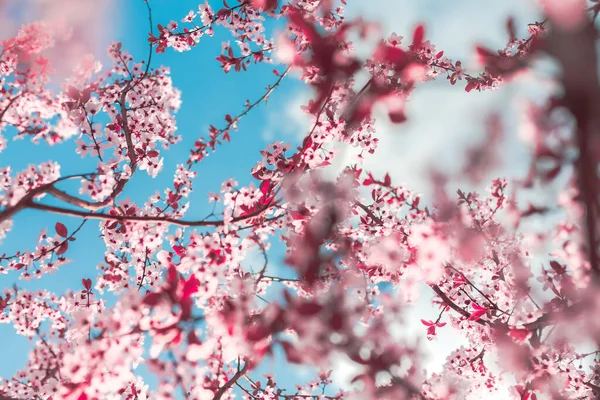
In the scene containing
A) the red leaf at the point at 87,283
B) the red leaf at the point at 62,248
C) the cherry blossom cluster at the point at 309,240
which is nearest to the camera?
the cherry blossom cluster at the point at 309,240

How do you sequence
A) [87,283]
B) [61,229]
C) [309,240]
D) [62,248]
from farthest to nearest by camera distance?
1. [87,283]
2. [62,248]
3. [61,229]
4. [309,240]

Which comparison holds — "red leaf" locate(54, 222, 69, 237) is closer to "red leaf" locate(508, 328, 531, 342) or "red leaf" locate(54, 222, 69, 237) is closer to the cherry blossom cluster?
the cherry blossom cluster

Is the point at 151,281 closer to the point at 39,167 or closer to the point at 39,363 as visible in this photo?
the point at 39,363

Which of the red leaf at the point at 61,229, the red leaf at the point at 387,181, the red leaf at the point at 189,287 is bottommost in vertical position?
the red leaf at the point at 189,287

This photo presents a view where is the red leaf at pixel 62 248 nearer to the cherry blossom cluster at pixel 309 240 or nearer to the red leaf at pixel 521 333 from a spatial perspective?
the cherry blossom cluster at pixel 309 240

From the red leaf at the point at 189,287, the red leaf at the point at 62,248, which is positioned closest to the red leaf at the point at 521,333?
the red leaf at the point at 189,287

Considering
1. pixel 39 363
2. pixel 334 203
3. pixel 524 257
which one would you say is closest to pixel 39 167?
pixel 39 363

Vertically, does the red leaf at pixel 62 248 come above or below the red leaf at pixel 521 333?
above

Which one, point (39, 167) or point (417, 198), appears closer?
point (39, 167)

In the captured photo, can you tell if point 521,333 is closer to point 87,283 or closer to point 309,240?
point 309,240

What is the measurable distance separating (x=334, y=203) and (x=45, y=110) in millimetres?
4819

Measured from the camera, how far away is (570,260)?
2.61m

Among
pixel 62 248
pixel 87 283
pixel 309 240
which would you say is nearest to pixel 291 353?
pixel 309 240

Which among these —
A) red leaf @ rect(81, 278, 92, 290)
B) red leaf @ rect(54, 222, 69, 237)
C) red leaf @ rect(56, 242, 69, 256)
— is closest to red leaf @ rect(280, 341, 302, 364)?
red leaf @ rect(54, 222, 69, 237)
